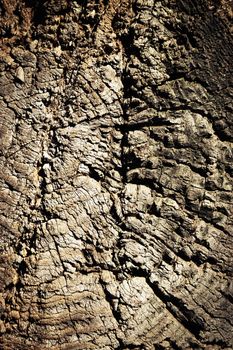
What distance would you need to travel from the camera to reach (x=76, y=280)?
122 cm

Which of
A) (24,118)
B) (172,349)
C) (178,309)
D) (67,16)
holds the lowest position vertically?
(172,349)

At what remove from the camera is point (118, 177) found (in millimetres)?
1284

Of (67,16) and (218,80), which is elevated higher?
(67,16)

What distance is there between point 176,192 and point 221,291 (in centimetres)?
29

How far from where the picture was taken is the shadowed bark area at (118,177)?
1207mm

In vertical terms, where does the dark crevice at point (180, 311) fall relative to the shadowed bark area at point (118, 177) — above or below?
below

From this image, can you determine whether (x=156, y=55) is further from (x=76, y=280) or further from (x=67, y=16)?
(x=76, y=280)

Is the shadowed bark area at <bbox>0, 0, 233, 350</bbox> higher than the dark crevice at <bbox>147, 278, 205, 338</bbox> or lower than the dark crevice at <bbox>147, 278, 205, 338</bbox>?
higher

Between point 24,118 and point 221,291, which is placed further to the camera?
point 24,118

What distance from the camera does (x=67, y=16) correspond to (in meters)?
1.34

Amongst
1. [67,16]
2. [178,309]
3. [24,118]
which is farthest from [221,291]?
[67,16]

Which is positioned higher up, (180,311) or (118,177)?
(118,177)

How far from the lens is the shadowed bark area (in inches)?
47.5

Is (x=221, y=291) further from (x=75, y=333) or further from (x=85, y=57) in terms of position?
(x=85, y=57)
